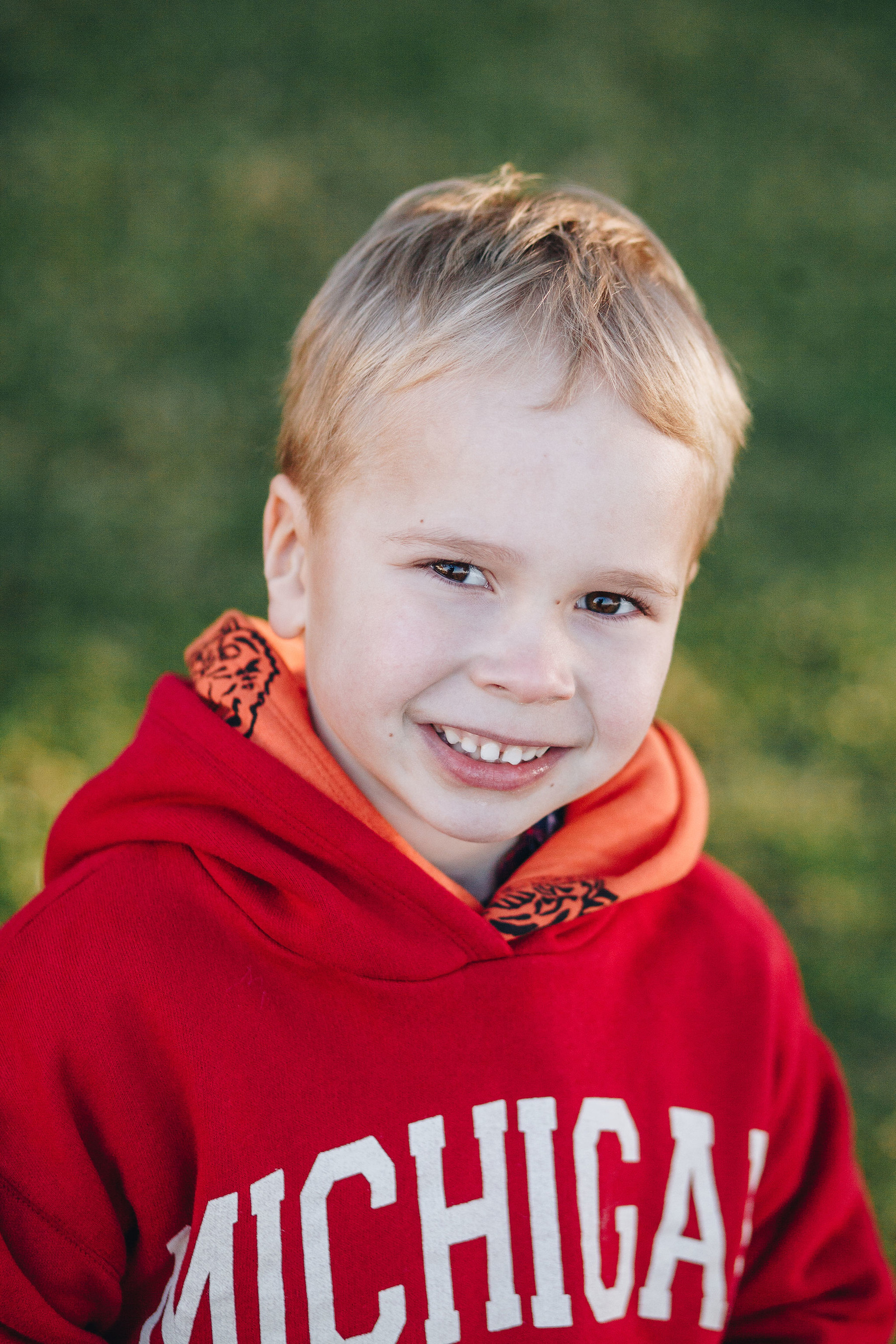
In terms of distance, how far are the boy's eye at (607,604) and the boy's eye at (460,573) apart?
12 cm

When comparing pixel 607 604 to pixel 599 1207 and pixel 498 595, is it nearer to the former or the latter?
pixel 498 595

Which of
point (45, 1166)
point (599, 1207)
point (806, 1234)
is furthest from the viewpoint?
point (806, 1234)

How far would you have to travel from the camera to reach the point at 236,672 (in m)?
1.47

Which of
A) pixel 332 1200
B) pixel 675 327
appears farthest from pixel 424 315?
pixel 332 1200

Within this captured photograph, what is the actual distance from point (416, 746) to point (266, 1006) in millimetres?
352

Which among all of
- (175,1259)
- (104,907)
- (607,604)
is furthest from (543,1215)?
(607,604)

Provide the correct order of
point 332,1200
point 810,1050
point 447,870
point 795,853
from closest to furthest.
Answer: point 332,1200 → point 447,870 → point 810,1050 → point 795,853

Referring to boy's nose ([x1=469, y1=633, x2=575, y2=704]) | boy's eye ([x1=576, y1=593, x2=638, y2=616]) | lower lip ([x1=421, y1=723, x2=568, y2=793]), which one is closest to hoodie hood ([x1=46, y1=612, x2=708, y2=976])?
lower lip ([x1=421, y1=723, x2=568, y2=793])

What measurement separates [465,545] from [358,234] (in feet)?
10.8

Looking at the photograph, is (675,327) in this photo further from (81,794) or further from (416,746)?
(81,794)

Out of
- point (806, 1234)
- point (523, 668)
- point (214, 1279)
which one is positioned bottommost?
point (806, 1234)

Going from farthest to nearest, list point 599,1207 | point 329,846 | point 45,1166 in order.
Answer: point 599,1207 → point 329,846 → point 45,1166

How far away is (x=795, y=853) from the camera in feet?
9.52

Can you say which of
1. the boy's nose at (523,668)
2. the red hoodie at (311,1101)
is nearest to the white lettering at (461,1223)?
the red hoodie at (311,1101)
